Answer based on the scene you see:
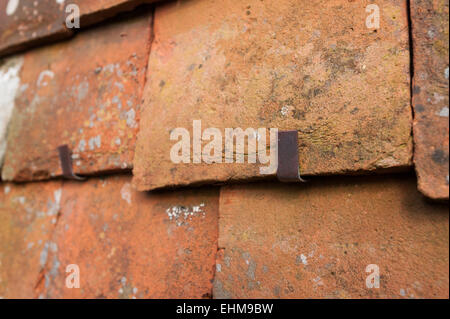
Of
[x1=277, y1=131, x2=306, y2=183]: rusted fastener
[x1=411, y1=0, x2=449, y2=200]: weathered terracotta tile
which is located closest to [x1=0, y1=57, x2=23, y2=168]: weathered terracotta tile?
[x1=277, y1=131, x2=306, y2=183]: rusted fastener

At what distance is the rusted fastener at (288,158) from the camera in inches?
48.8

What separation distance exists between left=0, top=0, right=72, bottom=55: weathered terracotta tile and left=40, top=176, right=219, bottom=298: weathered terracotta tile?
0.78 meters

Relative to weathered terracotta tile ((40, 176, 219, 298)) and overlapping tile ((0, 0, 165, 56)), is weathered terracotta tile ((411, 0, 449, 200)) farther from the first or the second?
overlapping tile ((0, 0, 165, 56))

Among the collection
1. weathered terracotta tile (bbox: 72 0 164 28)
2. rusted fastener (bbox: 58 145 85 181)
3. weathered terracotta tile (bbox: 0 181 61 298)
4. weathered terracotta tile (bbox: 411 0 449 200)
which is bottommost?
weathered terracotta tile (bbox: 0 181 61 298)

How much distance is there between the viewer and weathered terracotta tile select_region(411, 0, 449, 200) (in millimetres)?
1044

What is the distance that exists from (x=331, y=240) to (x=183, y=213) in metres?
0.57

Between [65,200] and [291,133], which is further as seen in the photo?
[65,200]

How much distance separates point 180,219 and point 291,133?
1.80 feet

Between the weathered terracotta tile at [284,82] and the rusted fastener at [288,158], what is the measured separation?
25 mm

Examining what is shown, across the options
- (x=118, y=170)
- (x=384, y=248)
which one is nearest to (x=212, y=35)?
(x=118, y=170)

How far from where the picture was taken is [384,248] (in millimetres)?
1128

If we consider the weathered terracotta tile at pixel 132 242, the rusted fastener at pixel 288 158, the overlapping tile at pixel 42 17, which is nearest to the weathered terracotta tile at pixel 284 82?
the rusted fastener at pixel 288 158

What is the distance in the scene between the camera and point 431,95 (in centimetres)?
110
